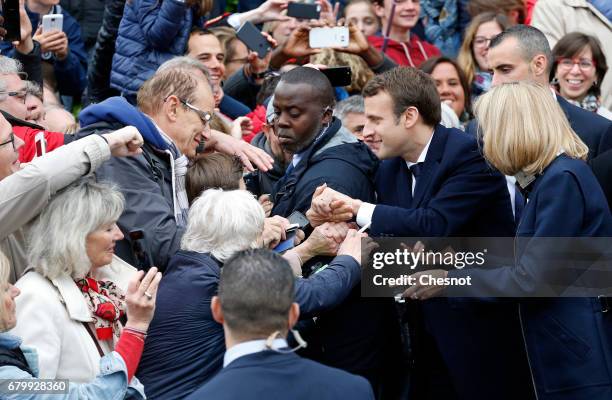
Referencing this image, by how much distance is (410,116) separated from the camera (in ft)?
17.2

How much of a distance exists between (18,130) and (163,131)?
79 cm

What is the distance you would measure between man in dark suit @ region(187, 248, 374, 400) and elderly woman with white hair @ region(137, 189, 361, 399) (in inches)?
36.6

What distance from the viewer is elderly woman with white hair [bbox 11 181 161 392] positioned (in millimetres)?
4156

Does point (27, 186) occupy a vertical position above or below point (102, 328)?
above

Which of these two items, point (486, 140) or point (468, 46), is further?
point (468, 46)

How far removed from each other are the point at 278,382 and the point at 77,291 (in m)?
1.40

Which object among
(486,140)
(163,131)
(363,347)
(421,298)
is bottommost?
(363,347)

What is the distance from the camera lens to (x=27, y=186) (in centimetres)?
425

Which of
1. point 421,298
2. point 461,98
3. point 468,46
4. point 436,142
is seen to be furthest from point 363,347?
point 468,46

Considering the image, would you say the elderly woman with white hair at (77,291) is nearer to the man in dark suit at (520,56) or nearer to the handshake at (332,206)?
the handshake at (332,206)

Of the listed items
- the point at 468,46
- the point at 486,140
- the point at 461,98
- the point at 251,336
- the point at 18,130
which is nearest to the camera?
the point at 251,336

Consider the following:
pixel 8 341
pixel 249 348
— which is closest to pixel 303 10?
pixel 8 341

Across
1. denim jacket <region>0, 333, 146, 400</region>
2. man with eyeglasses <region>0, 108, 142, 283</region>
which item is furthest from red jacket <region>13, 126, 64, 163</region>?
denim jacket <region>0, 333, 146, 400</region>

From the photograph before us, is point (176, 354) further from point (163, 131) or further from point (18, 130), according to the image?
point (18, 130)
